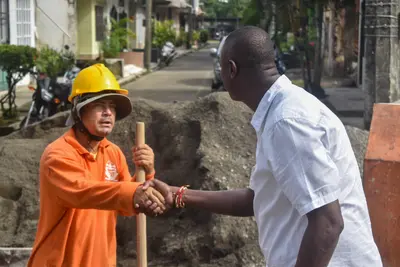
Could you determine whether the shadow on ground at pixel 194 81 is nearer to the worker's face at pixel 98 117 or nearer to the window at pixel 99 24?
the window at pixel 99 24

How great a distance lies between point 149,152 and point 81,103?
405mm

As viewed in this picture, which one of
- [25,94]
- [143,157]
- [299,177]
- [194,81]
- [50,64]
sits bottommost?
[194,81]

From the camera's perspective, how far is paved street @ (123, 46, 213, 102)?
64.5ft

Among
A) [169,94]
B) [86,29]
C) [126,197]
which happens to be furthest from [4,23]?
[126,197]

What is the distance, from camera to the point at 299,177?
2.37 meters

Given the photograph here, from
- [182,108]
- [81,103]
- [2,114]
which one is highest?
[81,103]

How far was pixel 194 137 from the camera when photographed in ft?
22.7

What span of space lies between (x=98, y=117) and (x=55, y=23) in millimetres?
19326

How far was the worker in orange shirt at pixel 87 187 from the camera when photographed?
3.22 meters

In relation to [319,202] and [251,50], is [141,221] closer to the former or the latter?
[251,50]

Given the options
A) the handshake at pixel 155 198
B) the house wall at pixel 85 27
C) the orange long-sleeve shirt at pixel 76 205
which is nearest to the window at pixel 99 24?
the house wall at pixel 85 27

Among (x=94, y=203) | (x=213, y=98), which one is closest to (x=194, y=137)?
(x=213, y=98)

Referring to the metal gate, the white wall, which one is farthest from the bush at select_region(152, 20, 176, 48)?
the metal gate

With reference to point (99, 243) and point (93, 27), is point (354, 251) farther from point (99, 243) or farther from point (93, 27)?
point (93, 27)
